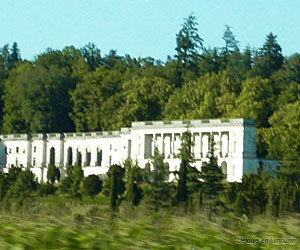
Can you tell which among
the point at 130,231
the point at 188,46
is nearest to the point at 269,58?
the point at 188,46

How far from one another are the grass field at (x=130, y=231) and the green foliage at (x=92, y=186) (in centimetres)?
8064

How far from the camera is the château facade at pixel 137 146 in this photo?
114375 millimetres

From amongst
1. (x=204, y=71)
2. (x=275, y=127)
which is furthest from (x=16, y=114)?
(x=275, y=127)

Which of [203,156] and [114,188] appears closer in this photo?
[114,188]

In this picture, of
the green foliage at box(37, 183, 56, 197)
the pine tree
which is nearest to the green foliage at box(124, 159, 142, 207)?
the pine tree

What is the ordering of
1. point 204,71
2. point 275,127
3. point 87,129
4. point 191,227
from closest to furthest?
point 191,227, point 275,127, point 87,129, point 204,71

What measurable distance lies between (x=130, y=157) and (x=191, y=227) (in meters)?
98.5

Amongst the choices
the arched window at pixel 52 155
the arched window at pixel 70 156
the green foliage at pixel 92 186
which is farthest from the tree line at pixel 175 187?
the arched window at pixel 52 155

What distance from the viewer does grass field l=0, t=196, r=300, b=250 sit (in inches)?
904

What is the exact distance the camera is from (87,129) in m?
144

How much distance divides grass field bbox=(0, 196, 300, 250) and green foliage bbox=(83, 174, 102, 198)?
80.6m

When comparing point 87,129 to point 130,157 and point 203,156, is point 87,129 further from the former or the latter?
point 203,156

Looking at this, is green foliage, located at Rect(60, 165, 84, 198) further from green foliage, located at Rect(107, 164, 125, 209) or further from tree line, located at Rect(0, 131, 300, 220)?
green foliage, located at Rect(107, 164, 125, 209)

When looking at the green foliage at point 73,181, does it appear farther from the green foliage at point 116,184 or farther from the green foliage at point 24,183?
the green foliage at point 116,184
